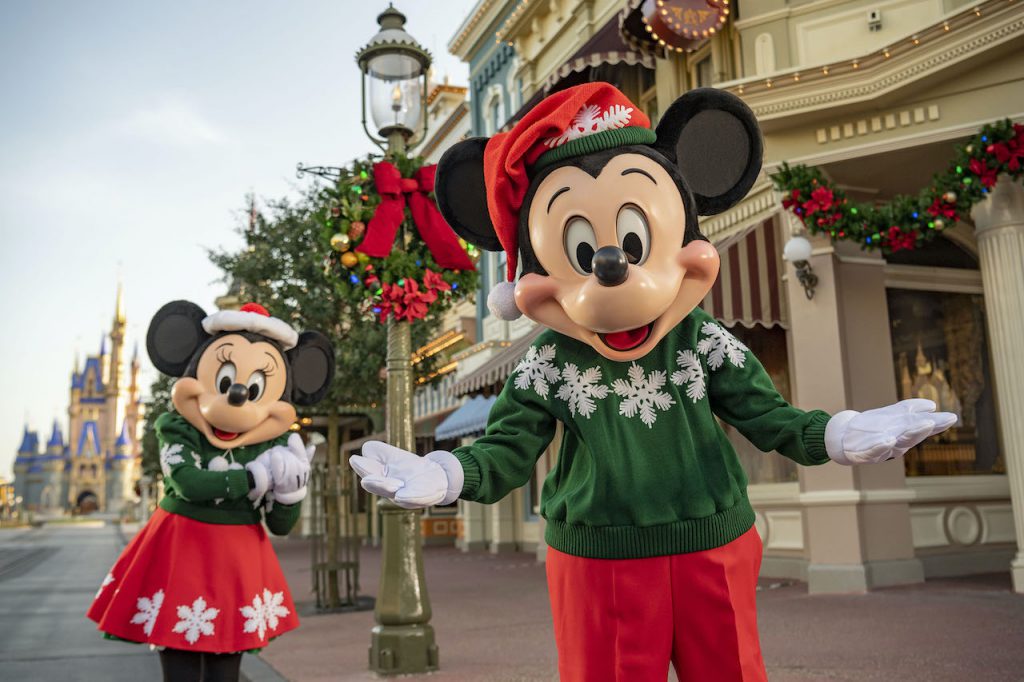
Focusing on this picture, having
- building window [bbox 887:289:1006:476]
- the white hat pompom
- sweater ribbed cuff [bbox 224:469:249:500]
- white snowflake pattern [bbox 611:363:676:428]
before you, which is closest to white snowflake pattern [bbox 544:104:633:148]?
the white hat pompom

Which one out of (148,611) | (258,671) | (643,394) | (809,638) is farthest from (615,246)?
(258,671)

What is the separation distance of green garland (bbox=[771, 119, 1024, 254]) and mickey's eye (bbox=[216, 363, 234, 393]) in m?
5.34

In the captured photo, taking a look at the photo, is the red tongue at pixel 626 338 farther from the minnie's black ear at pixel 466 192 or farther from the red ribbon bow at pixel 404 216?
the red ribbon bow at pixel 404 216

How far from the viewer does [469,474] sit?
2.37 m

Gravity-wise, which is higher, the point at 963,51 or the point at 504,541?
the point at 963,51

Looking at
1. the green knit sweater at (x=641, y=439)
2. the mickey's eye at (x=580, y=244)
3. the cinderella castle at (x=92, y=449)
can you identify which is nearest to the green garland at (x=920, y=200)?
the green knit sweater at (x=641, y=439)

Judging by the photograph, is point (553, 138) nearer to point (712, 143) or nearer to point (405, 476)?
point (712, 143)

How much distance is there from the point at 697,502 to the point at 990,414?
8860mm

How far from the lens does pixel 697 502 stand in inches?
92.4

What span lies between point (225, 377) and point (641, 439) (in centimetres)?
262

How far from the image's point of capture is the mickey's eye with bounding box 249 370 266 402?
4344 millimetres

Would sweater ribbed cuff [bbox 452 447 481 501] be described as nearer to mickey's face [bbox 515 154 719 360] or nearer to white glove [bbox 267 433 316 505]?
mickey's face [bbox 515 154 719 360]

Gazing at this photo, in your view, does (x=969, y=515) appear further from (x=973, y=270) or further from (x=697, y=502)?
(x=697, y=502)

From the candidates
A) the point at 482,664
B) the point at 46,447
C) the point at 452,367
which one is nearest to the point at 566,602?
the point at 482,664
